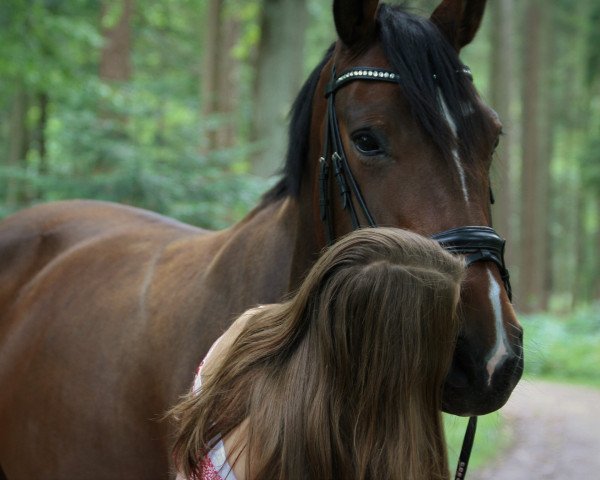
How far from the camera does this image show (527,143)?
19.5 metres

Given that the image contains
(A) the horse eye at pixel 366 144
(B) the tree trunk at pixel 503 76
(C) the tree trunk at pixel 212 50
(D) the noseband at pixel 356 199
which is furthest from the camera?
(B) the tree trunk at pixel 503 76

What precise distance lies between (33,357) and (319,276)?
2.21 meters

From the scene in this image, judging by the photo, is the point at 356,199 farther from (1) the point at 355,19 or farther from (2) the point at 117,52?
(2) the point at 117,52

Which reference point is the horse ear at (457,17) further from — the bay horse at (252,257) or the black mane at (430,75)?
the black mane at (430,75)

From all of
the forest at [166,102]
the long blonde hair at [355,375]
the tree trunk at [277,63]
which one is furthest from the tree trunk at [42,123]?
the long blonde hair at [355,375]

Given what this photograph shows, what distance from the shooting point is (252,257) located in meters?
2.96

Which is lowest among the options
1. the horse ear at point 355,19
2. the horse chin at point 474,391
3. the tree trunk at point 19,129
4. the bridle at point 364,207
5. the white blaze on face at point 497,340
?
the tree trunk at point 19,129

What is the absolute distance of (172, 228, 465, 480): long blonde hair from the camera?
1.72 m

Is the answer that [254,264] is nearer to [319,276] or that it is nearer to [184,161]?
[319,276]

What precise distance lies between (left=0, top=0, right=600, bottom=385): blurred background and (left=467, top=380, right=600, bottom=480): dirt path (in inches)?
45.0

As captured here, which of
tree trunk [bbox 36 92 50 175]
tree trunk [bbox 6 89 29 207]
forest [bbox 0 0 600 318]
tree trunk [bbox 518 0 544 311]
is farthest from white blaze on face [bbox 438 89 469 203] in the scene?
tree trunk [bbox 518 0 544 311]

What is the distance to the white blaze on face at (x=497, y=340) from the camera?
1950 mm

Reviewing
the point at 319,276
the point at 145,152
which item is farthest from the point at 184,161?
the point at 319,276

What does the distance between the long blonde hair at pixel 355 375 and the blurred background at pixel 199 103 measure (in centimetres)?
87
